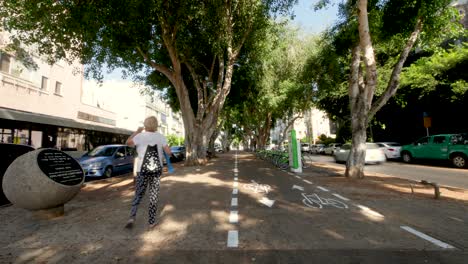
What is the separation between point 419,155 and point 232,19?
46.6ft

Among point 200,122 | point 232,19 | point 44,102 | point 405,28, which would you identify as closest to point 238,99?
point 200,122

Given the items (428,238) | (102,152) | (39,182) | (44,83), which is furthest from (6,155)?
(44,83)

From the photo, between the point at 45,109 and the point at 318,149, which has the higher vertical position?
the point at 45,109

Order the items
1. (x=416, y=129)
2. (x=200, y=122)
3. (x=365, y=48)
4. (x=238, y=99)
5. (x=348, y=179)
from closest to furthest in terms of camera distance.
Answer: (x=365, y=48) → (x=348, y=179) → (x=200, y=122) → (x=238, y=99) → (x=416, y=129)

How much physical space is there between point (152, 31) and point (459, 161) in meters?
17.9

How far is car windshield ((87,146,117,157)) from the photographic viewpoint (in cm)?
1247

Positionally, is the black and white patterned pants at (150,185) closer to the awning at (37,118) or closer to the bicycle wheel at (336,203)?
the bicycle wheel at (336,203)

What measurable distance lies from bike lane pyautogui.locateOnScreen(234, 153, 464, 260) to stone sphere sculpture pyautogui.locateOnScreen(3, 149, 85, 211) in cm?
334

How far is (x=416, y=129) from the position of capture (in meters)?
25.1

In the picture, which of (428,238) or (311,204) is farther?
(311,204)

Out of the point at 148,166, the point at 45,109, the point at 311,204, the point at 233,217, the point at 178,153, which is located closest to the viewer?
the point at 148,166

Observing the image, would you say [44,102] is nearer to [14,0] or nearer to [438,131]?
[14,0]

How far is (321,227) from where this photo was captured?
4.31m

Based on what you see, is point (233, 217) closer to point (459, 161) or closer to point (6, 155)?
point (6, 155)
